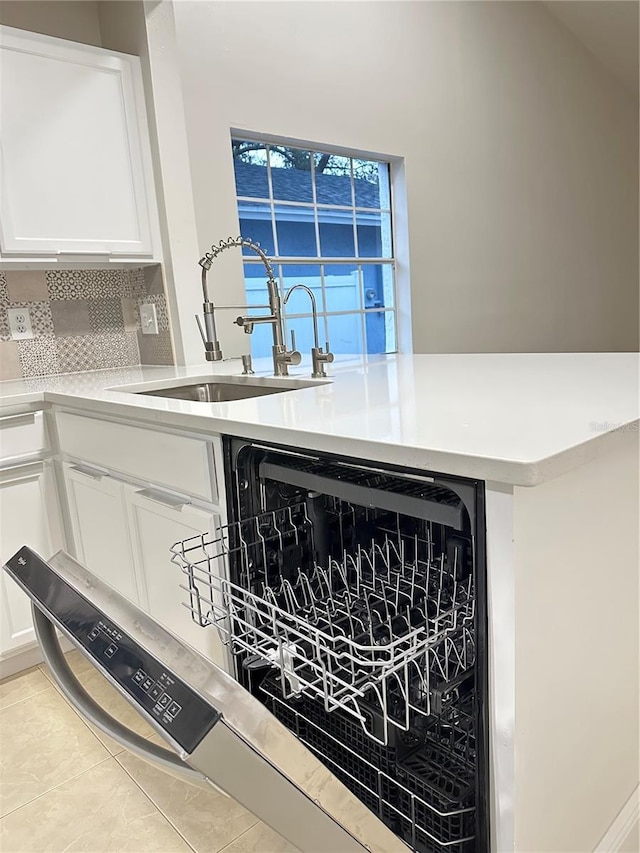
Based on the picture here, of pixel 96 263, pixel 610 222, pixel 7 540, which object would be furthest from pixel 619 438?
pixel 610 222

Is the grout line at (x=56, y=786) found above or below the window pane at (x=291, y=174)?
below

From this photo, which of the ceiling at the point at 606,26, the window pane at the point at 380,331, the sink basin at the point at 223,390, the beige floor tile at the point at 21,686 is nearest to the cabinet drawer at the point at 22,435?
the sink basin at the point at 223,390

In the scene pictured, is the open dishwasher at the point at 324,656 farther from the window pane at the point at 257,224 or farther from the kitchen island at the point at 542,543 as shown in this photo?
the window pane at the point at 257,224

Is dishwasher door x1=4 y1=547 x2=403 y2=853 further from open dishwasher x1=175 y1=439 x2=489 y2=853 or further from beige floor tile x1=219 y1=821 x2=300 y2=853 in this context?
beige floor tile x1=219 y1=821 x2=300 y2=853

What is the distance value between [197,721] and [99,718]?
294mm

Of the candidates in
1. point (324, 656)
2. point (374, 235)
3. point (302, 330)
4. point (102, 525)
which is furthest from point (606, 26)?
point (324, 656)

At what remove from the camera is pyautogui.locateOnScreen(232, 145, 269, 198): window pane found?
11.0 ft

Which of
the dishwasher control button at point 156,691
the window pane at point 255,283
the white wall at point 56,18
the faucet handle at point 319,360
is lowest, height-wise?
the dishwasher control button at point 156,691

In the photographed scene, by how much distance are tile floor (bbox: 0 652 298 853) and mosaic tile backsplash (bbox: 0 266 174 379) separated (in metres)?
1.36

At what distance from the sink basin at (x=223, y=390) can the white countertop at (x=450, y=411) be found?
0.13 metres

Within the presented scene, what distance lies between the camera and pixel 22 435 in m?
2.05

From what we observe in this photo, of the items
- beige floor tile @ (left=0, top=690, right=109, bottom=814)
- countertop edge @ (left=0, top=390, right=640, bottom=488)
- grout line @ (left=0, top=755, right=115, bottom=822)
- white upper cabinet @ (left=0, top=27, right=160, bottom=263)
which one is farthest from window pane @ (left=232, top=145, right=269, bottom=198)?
grout line @ (left=0, top=755, right=115, bottom=822)

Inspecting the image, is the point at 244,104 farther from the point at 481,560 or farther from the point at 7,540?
the point at 481,560

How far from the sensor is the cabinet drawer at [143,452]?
4.67 feet
